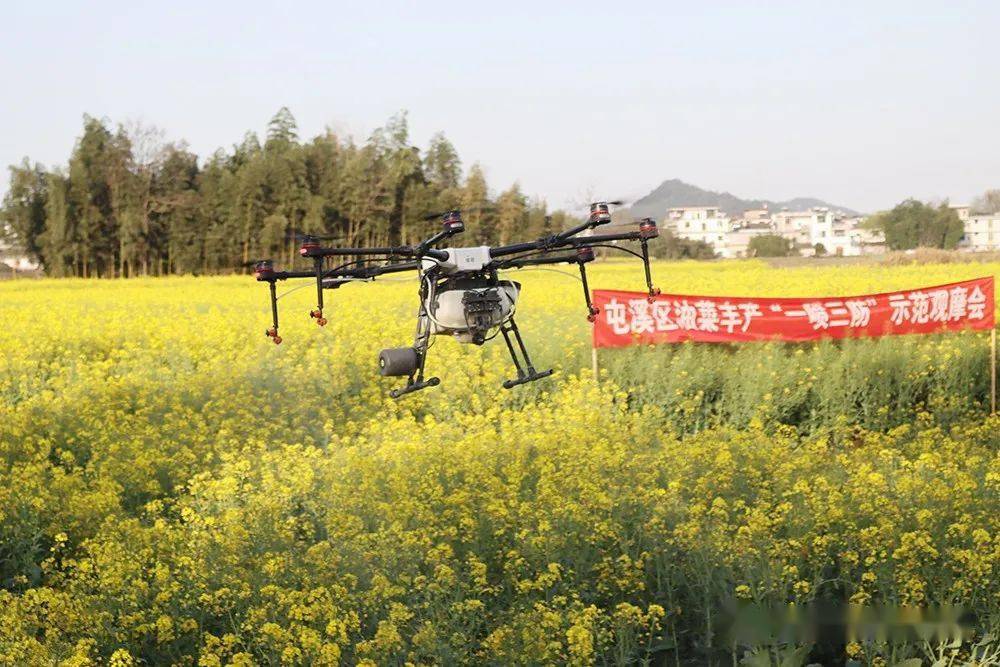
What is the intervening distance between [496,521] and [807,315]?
29.3 feet

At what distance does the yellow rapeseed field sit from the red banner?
0.42m

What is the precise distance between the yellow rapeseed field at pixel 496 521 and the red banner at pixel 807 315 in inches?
16.5

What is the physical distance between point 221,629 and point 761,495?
13.1 ft

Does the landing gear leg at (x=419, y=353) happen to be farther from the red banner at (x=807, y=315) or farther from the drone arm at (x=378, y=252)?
the red banner at (x=807, y=315)

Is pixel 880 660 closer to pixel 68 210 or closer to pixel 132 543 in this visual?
pixel 132 543

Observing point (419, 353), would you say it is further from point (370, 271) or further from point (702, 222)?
point (702, 222)

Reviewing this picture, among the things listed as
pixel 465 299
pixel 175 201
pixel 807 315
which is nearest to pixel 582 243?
pixel 465 299

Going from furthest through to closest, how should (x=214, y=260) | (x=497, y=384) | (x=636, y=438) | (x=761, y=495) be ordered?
(x=214, y=260)
(x=497, y=384)
(x=636, y=438)
(x=761, y=495)

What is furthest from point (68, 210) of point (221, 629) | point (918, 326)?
point (221, 629)

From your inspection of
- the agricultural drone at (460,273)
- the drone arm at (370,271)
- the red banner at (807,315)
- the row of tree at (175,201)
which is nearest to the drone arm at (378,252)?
the agricultural drone at (460,273)

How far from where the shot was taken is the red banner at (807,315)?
1475 centimetres

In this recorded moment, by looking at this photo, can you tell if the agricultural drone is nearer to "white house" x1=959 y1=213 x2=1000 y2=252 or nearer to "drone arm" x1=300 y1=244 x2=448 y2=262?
"drone arm" x1=300 y1=244 x2=448 y2=262

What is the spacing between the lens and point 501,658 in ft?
18.9

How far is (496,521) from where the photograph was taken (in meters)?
7.68
